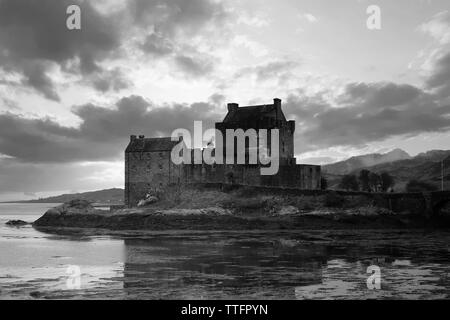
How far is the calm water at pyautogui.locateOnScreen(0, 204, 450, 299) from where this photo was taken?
1675 cm

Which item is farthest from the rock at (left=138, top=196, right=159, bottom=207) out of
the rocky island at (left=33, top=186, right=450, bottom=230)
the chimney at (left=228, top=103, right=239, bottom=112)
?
the chimney at (left=228, top=103, right=239, bottom=112)

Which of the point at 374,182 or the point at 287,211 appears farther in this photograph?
the point at 374,182

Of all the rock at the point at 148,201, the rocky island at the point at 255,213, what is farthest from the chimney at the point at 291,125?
the rock at the point at 148,201

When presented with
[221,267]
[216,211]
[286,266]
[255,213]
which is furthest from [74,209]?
[286,266]

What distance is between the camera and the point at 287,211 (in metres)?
44.9

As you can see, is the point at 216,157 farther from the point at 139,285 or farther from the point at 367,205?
the point at 139,285

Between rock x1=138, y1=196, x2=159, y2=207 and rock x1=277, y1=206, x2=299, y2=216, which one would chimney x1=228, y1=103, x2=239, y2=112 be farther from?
rock x1=277, y1=206, x2=299, y2=216

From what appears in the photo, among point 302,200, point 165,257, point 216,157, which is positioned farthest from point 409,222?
point 165,257

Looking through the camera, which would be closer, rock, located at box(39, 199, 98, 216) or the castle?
the castle

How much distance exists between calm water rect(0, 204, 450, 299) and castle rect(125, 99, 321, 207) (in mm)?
13699

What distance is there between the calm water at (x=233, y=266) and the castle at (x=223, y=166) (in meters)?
13.7

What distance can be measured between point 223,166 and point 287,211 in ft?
34.7

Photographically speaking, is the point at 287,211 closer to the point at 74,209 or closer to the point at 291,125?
the point at 291,125

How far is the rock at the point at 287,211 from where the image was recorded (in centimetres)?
4462
